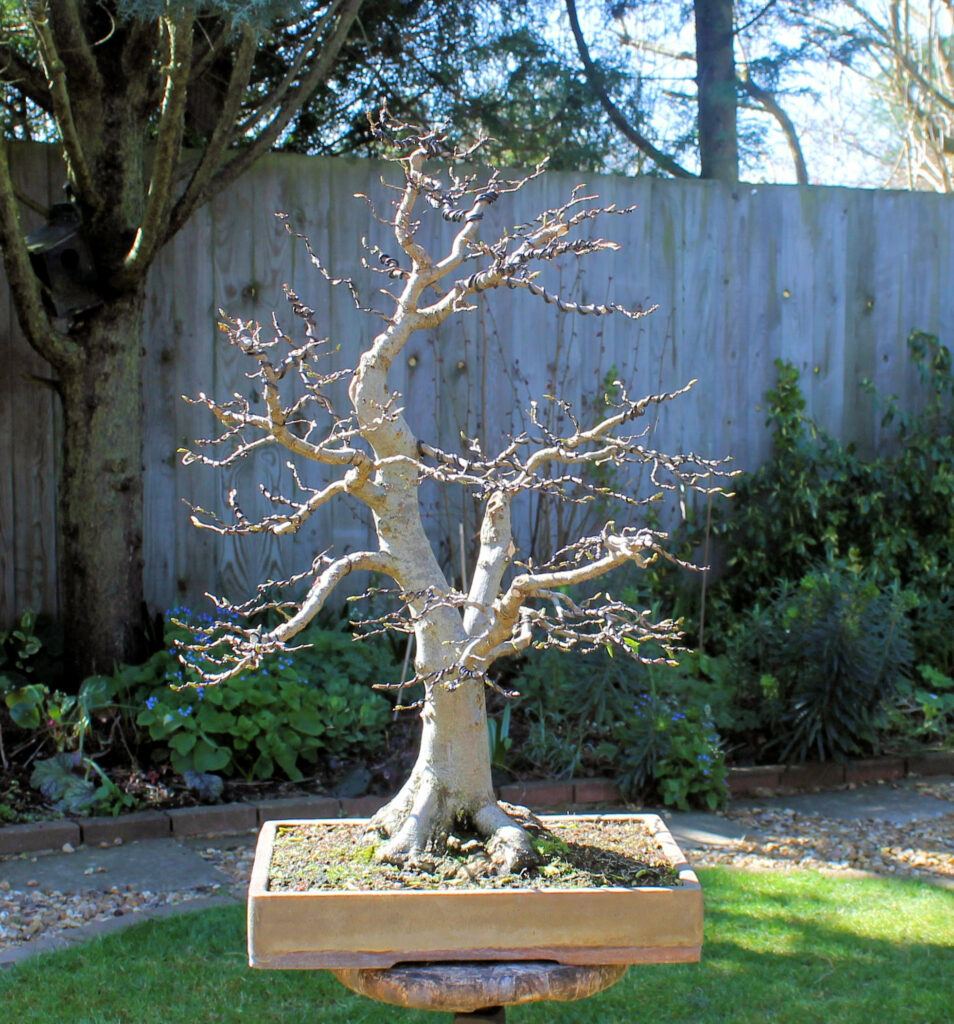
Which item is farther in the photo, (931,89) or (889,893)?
(931,89)

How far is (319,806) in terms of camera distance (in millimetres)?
4258

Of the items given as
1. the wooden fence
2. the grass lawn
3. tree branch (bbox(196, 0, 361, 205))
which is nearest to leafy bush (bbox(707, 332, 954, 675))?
the wooden fence

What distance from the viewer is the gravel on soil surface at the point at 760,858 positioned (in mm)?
3383

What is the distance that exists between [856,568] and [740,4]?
376cm

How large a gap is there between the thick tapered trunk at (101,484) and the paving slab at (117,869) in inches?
42.0

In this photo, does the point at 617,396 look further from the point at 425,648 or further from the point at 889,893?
the point at 425,648

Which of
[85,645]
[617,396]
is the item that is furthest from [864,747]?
[85,645]

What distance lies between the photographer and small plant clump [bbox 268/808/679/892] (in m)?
2.04

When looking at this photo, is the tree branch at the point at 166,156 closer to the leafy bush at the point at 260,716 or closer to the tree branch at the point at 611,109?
the leafy bush at the point at 260,716

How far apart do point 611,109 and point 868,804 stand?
166 inches

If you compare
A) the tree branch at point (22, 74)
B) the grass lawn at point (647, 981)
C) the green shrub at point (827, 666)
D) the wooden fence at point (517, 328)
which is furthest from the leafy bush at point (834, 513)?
the tree branch at point (22, 74)

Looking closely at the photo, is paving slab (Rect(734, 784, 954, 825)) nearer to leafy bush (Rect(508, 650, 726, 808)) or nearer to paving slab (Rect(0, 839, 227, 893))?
leafy bush (Rect(508, 650, 726, 808))

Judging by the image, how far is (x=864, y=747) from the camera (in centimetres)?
499

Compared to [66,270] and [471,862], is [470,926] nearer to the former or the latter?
[471,862]
